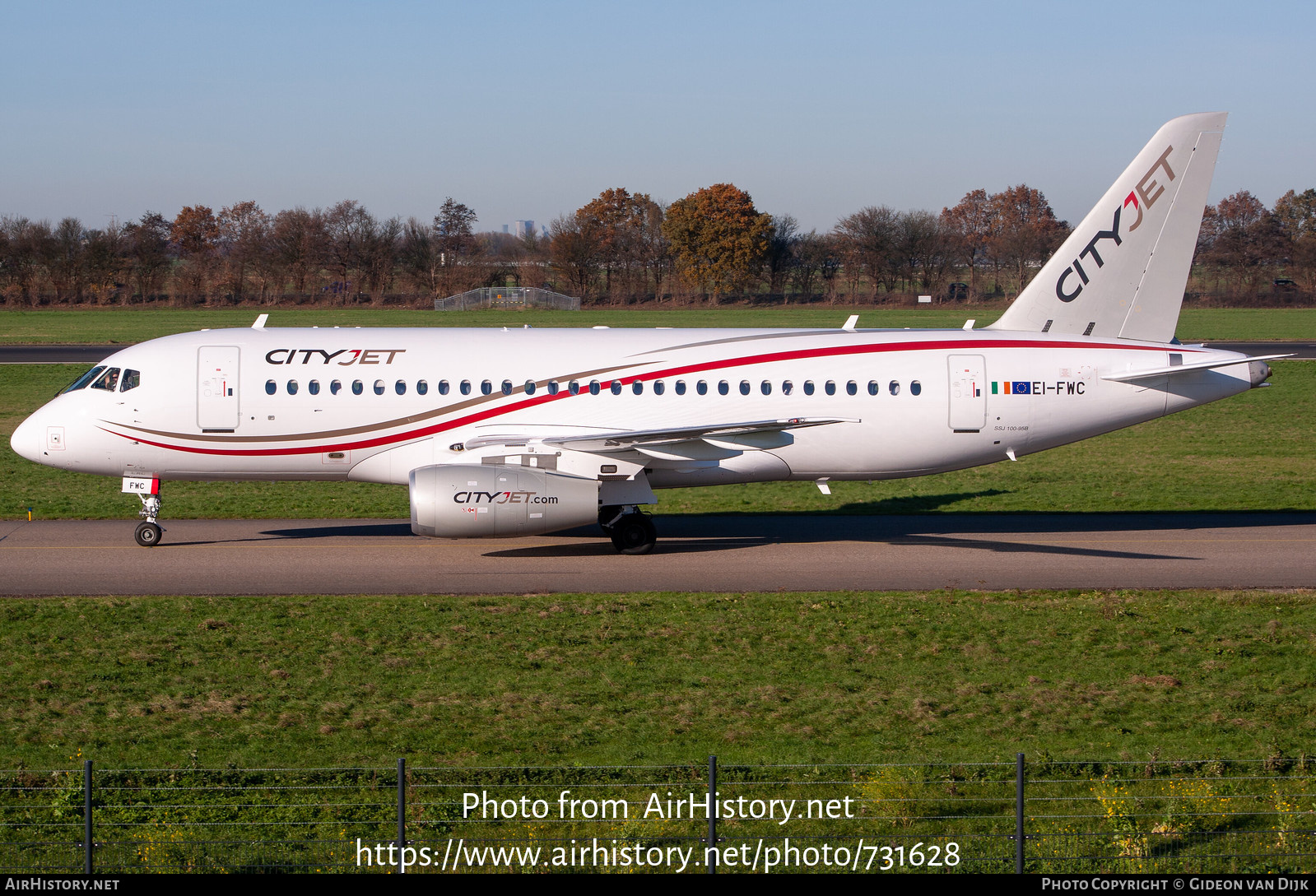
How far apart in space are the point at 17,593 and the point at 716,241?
115 meters

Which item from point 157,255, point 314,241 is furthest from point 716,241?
point 157,255

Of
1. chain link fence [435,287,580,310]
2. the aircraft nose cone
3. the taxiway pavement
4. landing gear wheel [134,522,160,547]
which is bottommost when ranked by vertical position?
the taxiway pavement

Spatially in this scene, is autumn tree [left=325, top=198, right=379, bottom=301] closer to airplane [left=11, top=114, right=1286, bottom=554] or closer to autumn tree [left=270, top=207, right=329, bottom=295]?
autumn tree [left=270, top=207, right=329, bottom=295]

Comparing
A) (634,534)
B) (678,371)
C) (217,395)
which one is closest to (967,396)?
(678,371)

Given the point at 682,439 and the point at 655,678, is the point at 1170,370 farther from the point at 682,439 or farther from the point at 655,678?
the point at 655,678

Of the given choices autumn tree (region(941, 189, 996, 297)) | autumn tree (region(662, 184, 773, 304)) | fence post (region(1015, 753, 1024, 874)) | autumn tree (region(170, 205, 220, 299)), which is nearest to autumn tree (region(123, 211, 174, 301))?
autumn tree (region(170, 205, 220, 299))

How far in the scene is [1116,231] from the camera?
25453 millimetres

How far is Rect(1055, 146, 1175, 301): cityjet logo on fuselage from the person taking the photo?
2522cm

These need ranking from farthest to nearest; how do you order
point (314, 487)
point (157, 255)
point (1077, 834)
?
point (157, 255)
point (314, 487)
point (1077, 834)

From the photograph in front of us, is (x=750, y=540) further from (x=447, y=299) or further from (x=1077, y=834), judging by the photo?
(x=447, y=299)

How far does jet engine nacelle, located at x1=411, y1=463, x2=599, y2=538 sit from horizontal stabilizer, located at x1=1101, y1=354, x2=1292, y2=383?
11213 mm

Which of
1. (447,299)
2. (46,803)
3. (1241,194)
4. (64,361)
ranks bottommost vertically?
(46,803)

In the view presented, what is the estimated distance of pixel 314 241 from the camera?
131375 mm

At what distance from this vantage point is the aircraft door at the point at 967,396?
24.8 meters
